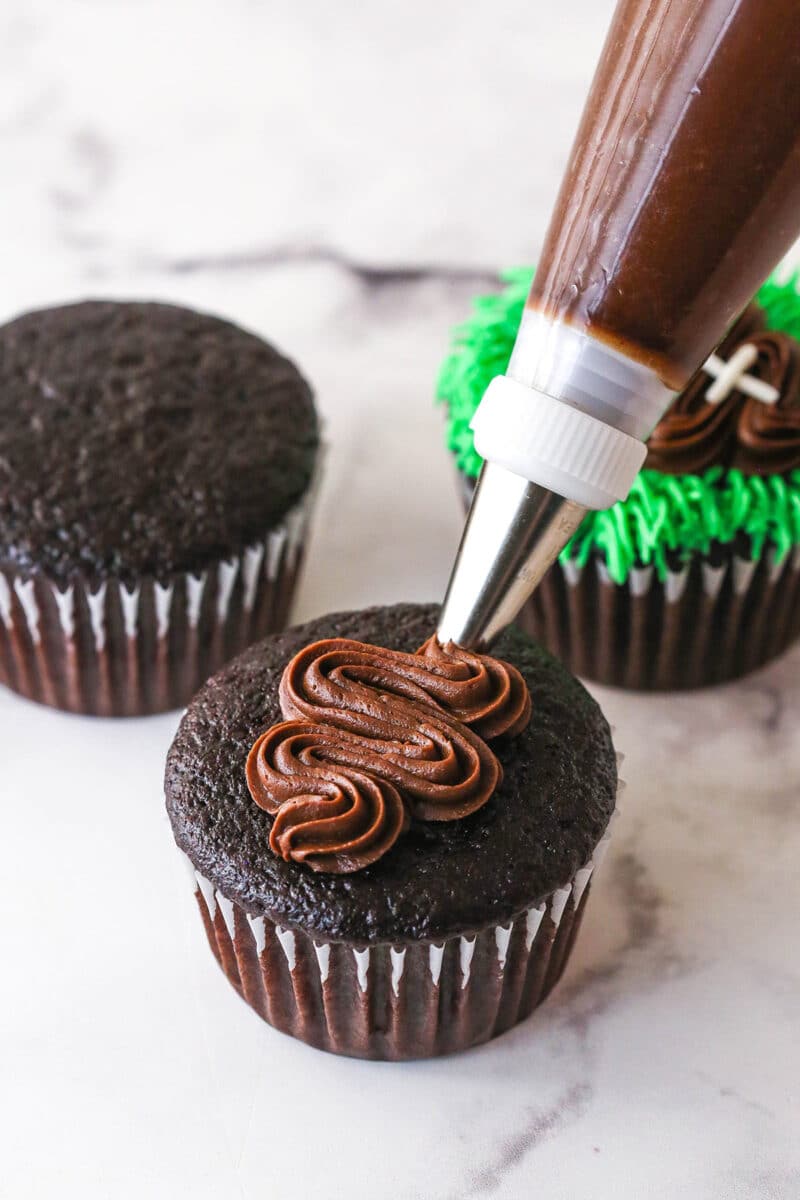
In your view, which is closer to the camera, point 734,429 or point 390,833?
point 390,833

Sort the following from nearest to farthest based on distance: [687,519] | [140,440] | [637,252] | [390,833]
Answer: [637,252] → [390,833] → [687,519] → [140,440]

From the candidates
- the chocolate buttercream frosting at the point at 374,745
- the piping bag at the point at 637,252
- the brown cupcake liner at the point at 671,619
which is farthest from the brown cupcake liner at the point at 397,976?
the brown cupcake liner at the point at 671,619

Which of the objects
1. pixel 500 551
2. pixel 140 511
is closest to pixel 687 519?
pixel 500 551

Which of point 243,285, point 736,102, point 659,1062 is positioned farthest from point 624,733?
point 243,285

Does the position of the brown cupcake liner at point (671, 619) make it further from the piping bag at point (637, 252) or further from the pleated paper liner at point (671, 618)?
the piping bag at point (637, 252)

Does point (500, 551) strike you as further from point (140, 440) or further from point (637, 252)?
point (140, 440)

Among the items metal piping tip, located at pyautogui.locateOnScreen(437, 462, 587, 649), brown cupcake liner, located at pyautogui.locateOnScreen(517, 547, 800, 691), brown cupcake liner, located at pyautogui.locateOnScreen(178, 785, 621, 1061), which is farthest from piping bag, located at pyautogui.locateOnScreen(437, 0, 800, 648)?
brown cupcake liner, located at pyautogui.locateOnScreen(517, 547, 800, 691)

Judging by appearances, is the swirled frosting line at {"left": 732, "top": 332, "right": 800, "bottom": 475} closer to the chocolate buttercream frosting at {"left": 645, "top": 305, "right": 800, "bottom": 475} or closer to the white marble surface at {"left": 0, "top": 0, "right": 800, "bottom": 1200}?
the chocolate buttercream frosting at {"left": 645, "top": 305, "right": 800, "bottom": 475}
